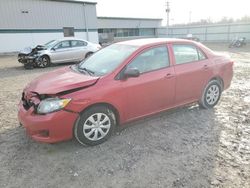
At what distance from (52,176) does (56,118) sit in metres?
0.75

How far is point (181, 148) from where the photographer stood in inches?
133

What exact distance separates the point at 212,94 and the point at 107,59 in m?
2.42

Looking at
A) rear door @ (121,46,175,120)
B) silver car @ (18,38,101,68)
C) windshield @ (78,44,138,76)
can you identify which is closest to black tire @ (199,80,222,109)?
rear door @ (121,46,175,120)

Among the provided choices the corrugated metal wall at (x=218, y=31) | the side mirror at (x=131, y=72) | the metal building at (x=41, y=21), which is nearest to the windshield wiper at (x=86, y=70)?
the side mirror at (x=131, y=72)

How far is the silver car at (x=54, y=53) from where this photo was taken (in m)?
11.1

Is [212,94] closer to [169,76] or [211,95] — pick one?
[211,95]

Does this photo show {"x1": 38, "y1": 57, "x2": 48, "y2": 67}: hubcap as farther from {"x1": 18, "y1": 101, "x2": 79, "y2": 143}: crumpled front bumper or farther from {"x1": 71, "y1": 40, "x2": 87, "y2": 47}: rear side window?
{"x1": 18, "y1": 101, "x2": 79, "y2": 143}: crumpled front bumper

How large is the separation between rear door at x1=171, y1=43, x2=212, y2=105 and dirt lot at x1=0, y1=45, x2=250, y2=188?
462 millimetres

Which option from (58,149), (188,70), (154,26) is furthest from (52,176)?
(154,26)

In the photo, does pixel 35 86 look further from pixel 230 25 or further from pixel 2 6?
pixel 230 25

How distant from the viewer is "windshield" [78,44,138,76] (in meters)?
3.71

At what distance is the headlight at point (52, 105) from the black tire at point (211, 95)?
2.93 metres

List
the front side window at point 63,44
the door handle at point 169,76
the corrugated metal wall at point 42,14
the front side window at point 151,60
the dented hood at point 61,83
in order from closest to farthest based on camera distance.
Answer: the dented hood at point 61,83 → the front side window at point 151,60 → the door handle at point 169,76 → the front side window at point 63,44 → the corrugated metal wall at point 42,14

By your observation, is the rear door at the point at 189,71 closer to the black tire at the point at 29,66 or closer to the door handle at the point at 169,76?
the door handle at the point at 169,76
